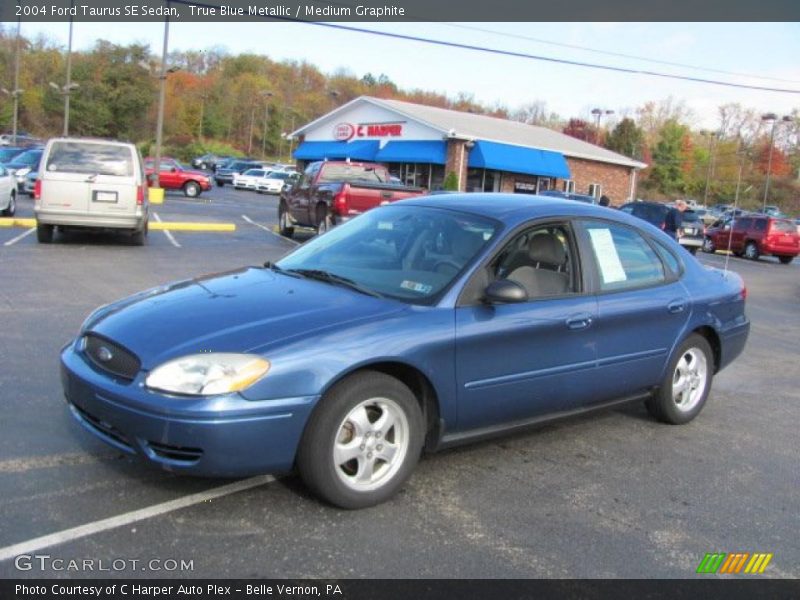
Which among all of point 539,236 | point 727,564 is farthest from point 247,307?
point 727,564

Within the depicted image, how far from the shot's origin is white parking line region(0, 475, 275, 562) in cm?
314

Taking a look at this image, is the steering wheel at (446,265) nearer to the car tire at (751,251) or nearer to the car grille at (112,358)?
the car grille at (112,358)

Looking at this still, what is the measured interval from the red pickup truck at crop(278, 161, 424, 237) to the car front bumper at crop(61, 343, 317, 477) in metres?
10.9

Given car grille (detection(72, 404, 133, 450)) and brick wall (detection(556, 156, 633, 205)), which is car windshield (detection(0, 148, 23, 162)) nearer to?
brick wall (detection(556, 156, 633, 205))

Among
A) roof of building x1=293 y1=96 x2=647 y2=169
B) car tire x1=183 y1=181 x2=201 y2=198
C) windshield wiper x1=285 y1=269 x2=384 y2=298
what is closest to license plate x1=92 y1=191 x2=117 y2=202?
windshield wiper x1=285 y1=269 x2=384 y2=298

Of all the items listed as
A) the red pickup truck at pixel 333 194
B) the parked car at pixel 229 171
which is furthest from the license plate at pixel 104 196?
the parked car at pixel 229 171

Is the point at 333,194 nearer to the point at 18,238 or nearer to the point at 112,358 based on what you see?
the point at 18,238

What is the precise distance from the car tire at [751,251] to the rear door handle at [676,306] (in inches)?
950

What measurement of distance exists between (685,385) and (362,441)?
2944 mm

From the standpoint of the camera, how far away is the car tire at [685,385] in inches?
213

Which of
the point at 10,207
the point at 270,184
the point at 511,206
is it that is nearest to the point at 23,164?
the point at 10,207

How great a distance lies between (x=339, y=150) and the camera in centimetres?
4316

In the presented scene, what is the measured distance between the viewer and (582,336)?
464cm
